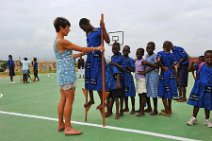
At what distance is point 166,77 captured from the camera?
6.70 meters

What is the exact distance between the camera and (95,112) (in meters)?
7.30

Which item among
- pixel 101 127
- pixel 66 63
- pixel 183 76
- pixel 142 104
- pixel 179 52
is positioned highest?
pixel 179 52

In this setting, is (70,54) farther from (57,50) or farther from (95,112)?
(95,112)

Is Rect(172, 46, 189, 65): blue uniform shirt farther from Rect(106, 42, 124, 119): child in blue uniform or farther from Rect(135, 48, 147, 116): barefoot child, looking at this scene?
Rect(106, 42, 124, 119): child in blue uniform

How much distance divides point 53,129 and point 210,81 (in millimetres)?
3049

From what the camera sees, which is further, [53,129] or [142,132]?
[53,129]

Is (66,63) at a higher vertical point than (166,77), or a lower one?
higher

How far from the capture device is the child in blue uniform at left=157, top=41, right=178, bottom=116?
667 cm

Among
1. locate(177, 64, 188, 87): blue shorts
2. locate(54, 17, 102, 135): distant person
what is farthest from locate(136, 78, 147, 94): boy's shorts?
locate(177, 64, 188, 87): blue shorts

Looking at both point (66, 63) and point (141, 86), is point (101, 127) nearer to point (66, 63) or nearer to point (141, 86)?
point (66, 63)

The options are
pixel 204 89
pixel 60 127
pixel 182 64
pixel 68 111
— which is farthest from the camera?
pixel 182 64

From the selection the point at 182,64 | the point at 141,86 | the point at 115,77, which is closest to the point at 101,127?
the point at 115,77

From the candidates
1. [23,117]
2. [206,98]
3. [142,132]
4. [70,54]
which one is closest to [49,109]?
[23,117]

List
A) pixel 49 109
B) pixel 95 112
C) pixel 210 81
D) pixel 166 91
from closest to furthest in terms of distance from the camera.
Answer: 1. pixel 210 81
2. pixel 166 91
3. pixel 95 112
4. pixel 49 109
